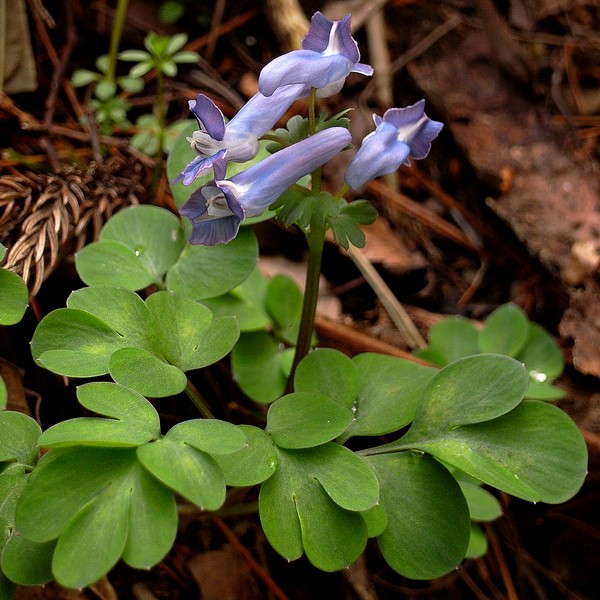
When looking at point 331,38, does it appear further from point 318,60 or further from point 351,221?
point 351,221

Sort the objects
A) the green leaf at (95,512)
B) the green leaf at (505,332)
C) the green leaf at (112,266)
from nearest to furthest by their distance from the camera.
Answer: the green leaf at (95,512)
the green leaf at (112,266)
the green leaf at (505,332)

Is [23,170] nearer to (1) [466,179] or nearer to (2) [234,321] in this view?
(2) [234,321]

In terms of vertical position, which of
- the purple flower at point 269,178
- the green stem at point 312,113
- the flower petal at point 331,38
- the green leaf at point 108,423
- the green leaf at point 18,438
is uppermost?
the flower petal at point 331,38

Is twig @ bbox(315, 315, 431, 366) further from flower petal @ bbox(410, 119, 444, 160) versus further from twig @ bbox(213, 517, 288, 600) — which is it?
flower petal @ bbox(410, 119, 444, 160)

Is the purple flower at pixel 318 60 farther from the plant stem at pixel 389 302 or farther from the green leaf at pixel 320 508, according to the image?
the plant stem at pixel 389 302

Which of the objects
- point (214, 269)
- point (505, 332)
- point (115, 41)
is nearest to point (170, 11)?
point (115, 41)

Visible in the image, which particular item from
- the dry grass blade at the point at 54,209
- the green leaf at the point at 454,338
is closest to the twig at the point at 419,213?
the green leaf at the point at 454,338
